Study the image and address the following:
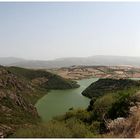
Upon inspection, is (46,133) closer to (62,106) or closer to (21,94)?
(62,106)

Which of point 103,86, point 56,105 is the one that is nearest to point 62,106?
point 56,105

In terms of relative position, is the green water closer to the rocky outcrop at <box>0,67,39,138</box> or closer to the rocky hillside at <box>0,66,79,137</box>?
the rocky hillside at <box>0,66,79,137</box>

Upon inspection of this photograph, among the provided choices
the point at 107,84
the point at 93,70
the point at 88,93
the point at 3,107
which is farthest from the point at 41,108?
the point at 93,70

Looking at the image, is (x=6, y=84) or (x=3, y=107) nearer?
(x=3, y=107)

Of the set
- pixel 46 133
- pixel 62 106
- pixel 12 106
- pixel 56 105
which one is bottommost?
pixel 56 105

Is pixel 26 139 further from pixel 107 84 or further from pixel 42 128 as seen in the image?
pixel 107 84

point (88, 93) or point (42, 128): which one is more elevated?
point (42, 128)

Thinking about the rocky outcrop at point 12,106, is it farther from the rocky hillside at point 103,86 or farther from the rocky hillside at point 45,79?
the rocky hillside at point 103,86

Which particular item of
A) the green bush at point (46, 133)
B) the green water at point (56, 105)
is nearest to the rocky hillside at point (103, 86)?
the green water at point (56, 105)

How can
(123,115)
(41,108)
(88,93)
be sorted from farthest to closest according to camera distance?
1. (88,93)
2. (41,108)
3. (123,115)
